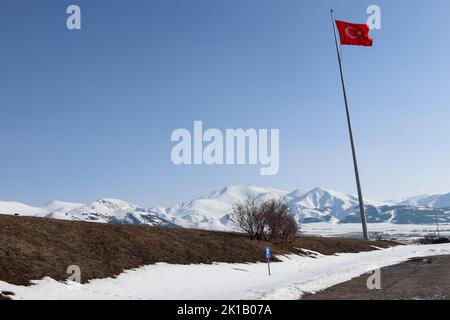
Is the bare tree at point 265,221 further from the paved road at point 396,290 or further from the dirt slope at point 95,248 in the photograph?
the paved road at point 396,290

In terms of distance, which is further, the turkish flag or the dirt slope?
the turkish flag

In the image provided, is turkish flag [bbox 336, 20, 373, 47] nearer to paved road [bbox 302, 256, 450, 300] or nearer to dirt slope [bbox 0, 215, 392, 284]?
dirt slope [bbox 0, 215, 392, 284]

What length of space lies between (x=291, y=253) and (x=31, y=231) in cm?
3036

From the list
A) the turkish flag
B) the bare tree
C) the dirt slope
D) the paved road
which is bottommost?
the paved road

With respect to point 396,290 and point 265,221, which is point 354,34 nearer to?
point 265,221

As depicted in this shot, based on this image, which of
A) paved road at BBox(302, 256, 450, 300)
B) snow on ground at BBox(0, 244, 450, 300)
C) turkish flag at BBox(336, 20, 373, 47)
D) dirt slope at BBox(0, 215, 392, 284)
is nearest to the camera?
paved road at BBox(302, 256, 450, 300)

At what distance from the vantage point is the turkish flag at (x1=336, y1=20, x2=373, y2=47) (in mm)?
54625

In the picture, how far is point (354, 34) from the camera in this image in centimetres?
5497

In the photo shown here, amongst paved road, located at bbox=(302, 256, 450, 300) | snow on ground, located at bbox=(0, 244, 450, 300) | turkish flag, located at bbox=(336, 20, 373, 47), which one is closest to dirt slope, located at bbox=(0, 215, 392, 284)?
snow on ground, located at bbox=(0, 244, 450, 300)

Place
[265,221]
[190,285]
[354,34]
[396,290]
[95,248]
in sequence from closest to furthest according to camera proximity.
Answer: [396,290] < [190,285] < [95,248] < [354,34] < [265,221]

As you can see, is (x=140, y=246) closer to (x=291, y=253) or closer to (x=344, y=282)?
(x=344, y=282)

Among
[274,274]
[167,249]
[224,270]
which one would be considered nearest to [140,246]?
[167,249]

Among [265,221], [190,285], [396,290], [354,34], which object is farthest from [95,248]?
[354,34]

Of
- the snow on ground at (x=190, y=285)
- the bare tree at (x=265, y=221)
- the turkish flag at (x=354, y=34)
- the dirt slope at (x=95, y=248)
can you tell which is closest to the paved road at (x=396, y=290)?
the snow on ground at (x=190, y=285)
